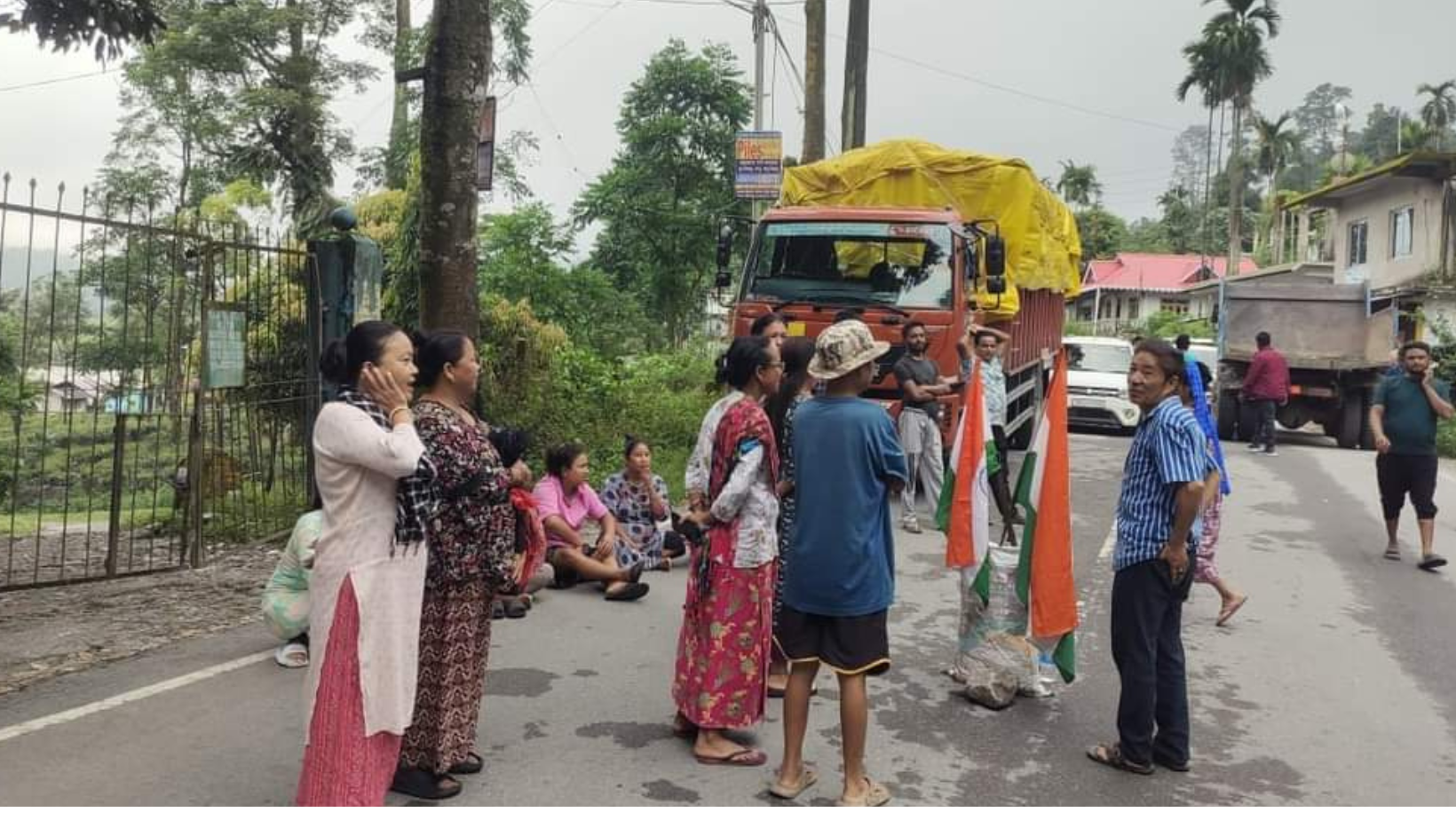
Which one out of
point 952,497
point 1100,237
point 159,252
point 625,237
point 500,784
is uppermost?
point 1100,237

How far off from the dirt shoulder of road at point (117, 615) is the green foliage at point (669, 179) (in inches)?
631

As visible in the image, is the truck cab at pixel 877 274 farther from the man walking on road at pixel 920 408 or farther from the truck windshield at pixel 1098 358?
the truck windshield at pixel 1098 358

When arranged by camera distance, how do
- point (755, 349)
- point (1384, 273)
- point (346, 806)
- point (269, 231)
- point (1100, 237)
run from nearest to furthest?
1. point (346, 806)
2. point (755, 349)
3. point (269, 231)
4. point (1384, 273)
5. point (1100, 237)

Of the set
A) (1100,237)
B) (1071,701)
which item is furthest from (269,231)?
(1100,237)

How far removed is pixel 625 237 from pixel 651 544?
1648cm

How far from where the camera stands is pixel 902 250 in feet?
31.1

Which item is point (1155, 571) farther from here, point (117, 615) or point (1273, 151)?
point (1273, 151)

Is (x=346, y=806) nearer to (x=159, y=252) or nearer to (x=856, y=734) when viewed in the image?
(x=856, y=734)

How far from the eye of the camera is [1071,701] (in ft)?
16.0

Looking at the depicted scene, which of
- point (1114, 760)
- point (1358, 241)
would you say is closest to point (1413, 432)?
point (1114, 760)

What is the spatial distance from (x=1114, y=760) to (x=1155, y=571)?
72cm

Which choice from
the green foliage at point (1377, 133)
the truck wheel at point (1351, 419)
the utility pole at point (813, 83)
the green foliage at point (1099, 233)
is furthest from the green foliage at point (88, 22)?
the green foliage at point (1377, 133)

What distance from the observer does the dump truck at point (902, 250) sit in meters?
9.16

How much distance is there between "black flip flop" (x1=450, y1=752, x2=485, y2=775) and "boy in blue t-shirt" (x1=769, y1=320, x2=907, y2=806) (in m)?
1.02
